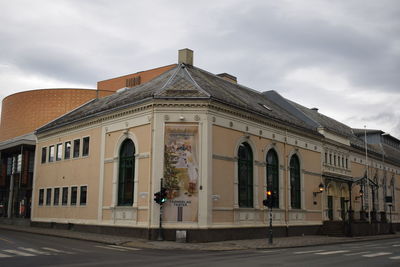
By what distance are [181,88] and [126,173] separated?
22.7 feet

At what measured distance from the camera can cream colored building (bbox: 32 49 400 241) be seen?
1101 inches

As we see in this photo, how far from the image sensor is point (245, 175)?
105ft

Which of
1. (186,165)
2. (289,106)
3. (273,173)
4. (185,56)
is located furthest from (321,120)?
(186,165)

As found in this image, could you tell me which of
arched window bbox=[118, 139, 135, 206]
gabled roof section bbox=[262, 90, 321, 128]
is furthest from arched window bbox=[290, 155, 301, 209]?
arched window bbox=[118, 139, 135, 206]

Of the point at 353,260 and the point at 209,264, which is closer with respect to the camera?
the point at 209,264

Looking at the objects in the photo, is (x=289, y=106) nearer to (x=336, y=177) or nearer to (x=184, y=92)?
(x=336, y=177)

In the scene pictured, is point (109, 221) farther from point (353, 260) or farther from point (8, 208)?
point (8, 208)

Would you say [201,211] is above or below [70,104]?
below

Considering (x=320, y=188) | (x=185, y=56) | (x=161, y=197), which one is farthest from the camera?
(x=320, y=188)

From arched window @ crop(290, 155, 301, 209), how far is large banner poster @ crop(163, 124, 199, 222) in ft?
40.1

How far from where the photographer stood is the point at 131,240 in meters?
26.6

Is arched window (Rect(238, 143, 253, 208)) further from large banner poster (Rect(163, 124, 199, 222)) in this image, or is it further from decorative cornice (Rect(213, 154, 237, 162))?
large banner poster (Rect(163, 124, 199, 222))

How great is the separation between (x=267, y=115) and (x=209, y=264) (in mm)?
19265

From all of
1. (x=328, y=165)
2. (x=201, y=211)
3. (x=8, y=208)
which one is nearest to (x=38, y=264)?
(x=201, y=211)
